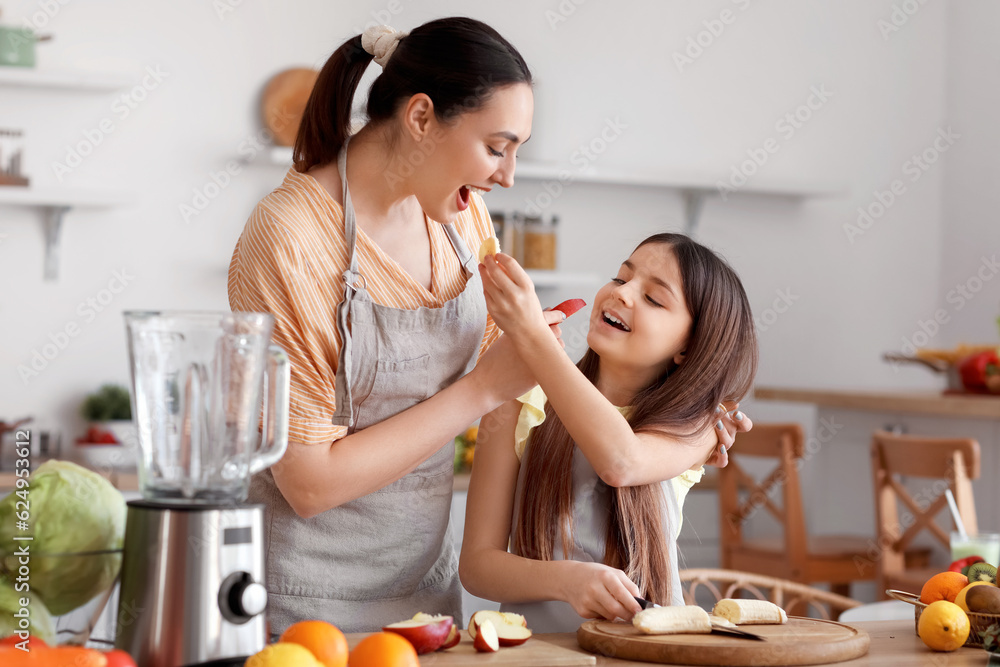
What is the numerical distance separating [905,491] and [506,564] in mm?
1913

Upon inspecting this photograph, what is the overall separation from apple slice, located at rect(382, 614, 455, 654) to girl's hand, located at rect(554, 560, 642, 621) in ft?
0.66

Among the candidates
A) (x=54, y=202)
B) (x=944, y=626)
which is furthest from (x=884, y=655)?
(x=54, y=202)

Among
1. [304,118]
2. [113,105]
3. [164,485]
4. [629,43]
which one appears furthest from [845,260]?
[164,485]

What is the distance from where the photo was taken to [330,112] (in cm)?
126

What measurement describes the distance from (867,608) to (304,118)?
4.35 feet

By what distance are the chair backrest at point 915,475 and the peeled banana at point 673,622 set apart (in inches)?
72.2

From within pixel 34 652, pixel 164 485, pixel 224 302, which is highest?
Result: pixel 224 302

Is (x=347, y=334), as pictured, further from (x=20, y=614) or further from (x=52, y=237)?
(x=52, y=237)

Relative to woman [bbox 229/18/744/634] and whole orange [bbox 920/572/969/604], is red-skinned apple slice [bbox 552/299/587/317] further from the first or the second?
whole orange [bbox 920/572/969/604]

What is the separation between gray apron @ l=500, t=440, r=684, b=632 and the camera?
3.95ft

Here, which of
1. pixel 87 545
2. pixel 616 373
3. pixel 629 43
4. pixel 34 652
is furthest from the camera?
pixel 629 43

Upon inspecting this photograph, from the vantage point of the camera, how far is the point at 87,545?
0.80 metres

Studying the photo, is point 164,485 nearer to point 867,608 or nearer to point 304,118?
point 304,118

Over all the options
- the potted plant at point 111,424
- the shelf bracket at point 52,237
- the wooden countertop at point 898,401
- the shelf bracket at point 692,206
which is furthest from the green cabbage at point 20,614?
the shelf bracket at point 692,206
